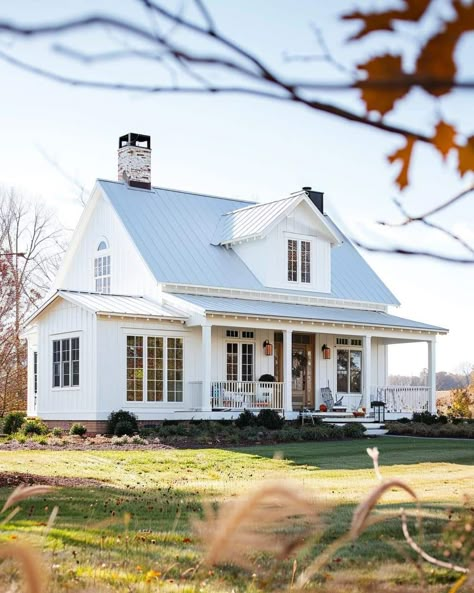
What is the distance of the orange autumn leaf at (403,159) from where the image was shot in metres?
1.97

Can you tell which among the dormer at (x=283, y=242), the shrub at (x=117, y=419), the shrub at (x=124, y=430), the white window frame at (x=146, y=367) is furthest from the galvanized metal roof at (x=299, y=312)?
the shrub at (x=124, y=430)

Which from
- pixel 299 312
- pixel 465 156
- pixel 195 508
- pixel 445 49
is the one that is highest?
pixel 299 312

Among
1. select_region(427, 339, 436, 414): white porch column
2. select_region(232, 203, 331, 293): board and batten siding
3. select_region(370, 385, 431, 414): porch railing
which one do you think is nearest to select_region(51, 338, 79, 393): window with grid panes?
select_region(232, 203, 331, 293): board and batten siding

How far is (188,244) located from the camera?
28.5 metres

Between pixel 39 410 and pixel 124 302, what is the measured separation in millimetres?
4222

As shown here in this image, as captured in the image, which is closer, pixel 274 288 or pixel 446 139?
pixel 446 139

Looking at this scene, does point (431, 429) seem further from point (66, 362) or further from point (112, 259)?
point (112, 259)

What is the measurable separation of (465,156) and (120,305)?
23.5 meters

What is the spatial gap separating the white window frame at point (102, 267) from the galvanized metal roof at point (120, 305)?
2186 mm

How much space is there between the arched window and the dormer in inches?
132

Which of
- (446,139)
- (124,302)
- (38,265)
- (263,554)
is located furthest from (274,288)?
(446,139)

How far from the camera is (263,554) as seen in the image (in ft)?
22.2

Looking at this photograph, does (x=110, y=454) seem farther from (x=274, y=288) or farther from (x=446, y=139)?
(x=446, y=139)

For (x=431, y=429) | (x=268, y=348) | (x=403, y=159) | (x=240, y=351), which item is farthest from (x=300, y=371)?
(x=403, y=159)
